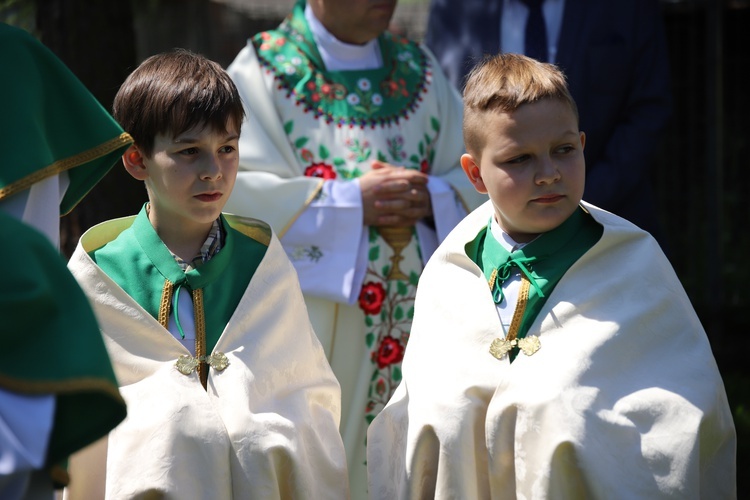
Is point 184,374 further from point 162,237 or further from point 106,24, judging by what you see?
point 106,24

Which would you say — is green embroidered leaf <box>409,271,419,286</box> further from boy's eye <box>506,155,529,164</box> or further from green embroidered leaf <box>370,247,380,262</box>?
boy's eye <box>506,155,529,164</box>

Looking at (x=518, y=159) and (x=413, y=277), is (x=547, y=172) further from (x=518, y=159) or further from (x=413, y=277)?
(x=413, y=277)

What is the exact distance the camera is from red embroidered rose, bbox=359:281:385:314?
426 centimetres

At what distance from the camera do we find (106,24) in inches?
230

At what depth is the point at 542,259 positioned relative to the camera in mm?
3148

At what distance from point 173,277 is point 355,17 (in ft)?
5.15

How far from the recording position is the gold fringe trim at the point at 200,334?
3.14 meters

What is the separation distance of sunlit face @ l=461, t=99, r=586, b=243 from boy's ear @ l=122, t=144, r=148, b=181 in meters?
1.02

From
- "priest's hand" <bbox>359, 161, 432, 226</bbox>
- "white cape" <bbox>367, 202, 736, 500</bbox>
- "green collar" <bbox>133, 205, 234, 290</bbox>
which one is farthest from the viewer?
"priest's hand" <bbox>359, 161, 432, 226</bbox>

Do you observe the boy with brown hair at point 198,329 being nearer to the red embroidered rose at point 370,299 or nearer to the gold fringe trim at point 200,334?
the gold fringe trim at point 200,334

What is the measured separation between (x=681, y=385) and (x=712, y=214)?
15.4 ft

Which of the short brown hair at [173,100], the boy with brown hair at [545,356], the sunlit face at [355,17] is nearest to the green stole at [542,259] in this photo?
the boy with brown hair at [545,356]

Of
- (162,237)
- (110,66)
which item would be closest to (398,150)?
(162,237)

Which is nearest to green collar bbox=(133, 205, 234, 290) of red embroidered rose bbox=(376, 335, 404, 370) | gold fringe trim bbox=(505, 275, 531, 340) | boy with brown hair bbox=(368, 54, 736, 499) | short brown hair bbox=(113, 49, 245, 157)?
short brown hair bbox=(113, 49, 245, 157)
